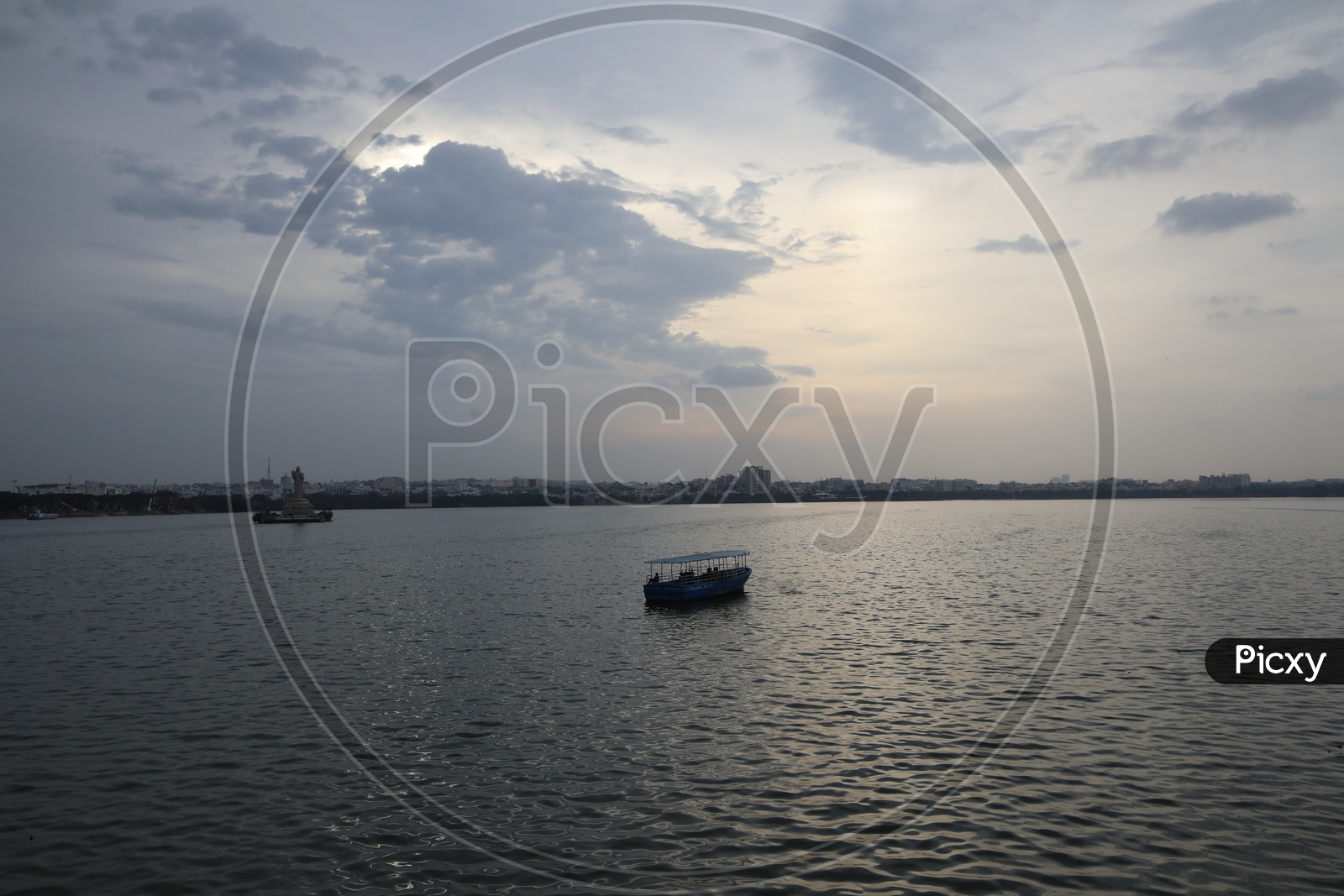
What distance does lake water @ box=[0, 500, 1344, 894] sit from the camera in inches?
655

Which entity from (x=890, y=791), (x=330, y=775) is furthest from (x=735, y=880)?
(x=330, y=775)

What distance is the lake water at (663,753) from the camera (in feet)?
54.6

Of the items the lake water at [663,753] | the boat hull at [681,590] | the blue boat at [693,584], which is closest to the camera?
the lake water at [663,753]

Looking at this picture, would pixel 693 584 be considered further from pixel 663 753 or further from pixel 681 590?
pixel 663 753

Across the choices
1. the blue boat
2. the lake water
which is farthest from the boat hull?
the lake water

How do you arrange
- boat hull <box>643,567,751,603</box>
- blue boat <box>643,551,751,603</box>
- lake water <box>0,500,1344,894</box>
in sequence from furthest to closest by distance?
blue boat <box>643,551,751,603</box>, boat hull <box>643,567,751,603</box>, lake water <box>0,500,1344,894</box>

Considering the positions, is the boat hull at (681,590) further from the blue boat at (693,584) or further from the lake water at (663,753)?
the lake water at (663,753)

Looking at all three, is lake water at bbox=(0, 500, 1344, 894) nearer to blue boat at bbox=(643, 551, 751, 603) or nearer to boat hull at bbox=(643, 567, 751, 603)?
boat hull at bbox=(643, 567, 751, 603)

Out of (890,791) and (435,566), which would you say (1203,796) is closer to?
(890,791)

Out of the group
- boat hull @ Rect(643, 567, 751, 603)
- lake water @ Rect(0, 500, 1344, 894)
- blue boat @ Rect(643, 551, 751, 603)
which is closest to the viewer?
lake water @ Rect(0, 500, 1344, 894)

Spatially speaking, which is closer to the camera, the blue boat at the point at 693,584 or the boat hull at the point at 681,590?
the boat hull at the point at 681,590

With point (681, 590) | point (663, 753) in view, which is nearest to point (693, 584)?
point (681, 590)

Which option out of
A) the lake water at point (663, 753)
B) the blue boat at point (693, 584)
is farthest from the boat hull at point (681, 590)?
the lake water at point (663, 753)

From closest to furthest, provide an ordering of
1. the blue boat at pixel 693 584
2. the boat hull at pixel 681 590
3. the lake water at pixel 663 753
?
the lake water at pixel 663 753 < the boat hull at pixel 681 590 < the blue boat at pixel 693 584
